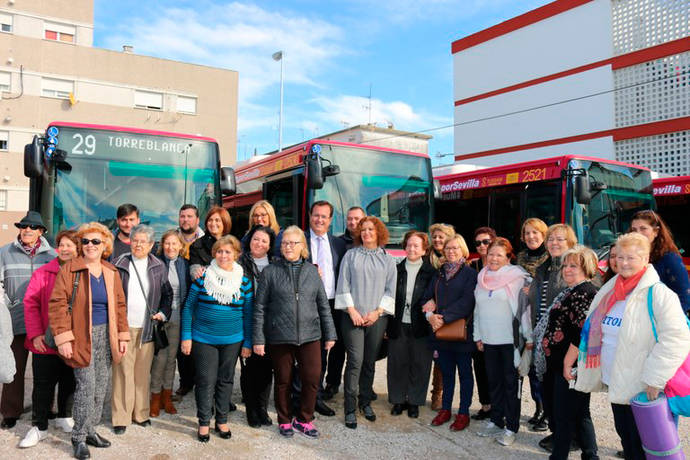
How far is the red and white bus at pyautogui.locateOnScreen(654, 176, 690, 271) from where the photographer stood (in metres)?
12.8

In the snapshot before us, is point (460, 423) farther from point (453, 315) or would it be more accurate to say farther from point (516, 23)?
point (516, 23)

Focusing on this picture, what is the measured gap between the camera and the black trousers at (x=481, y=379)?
5.32 m

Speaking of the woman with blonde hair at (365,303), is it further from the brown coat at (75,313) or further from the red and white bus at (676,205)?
the red and white bus at (676,205)

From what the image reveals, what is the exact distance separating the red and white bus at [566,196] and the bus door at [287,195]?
9.17 feet

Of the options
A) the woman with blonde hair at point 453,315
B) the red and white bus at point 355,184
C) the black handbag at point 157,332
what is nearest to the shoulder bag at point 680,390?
the woman with blonde hair at point 453,315

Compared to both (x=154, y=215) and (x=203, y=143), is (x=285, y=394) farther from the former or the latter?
(x=203, y=143)

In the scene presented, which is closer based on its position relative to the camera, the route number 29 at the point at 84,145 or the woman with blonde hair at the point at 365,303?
the woman with blonde hair at the point at 365,303

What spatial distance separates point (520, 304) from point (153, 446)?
10.6 feet

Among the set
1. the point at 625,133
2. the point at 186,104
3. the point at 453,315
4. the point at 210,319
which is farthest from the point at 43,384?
the point at 186,104

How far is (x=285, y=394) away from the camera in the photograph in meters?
4.76

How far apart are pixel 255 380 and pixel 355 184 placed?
14.2 feet

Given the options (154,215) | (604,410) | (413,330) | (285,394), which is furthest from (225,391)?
(604,410)

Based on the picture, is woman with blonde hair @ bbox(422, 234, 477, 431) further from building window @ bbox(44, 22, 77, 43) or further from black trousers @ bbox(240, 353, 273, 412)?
building window @ bbox(44, 22, 77, 43)

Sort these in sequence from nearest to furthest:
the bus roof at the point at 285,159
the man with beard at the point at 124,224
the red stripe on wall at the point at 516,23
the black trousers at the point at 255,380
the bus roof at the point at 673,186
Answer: the black trousers at the point at 255,380 < the man with beard at the point at 124,224 < the bus roof at the point at 285,159 < the bus roof at the point at 673,186 < the red stripe on wall at the point at 516,23
